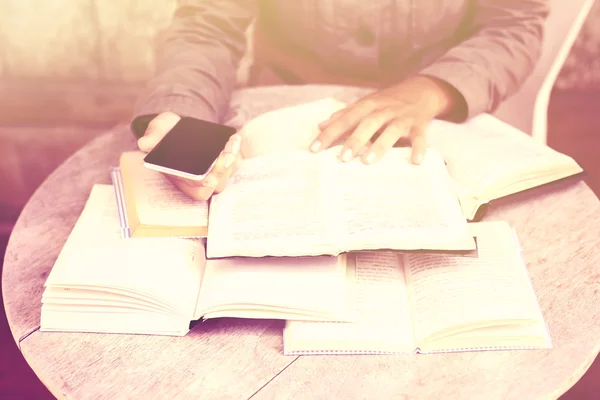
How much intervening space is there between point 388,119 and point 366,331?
392 millimetres

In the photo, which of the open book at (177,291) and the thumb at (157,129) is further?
the thumb at (157,129)

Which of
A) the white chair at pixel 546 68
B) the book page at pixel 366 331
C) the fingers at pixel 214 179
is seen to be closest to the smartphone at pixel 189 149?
the fingers at pixel 214 179

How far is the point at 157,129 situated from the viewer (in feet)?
3.15

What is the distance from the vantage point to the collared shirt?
1.10 m

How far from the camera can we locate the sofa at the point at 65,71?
1901 millimetres

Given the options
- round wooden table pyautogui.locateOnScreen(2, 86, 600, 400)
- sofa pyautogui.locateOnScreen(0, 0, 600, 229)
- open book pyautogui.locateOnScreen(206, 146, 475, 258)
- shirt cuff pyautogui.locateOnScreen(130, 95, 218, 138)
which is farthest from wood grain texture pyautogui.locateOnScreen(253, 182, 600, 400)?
sofa pyautogui.locateOnScreen(0, 0, 600, 229)

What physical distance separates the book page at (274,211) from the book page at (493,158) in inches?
8.6

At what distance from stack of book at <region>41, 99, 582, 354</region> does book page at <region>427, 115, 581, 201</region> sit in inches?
1.1

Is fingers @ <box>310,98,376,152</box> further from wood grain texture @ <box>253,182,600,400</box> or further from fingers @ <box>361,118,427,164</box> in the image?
wood grain texture @ <box>253,182,600,400</box>

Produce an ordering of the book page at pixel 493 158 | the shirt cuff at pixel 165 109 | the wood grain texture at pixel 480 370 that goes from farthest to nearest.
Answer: the shirt cuff at pixel 165 109, the book page at pixel 493 158, the wood grain texture at pixel 480 370

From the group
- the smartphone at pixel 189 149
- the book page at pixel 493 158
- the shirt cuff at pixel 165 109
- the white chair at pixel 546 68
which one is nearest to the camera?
the smartphone at pixel 189 149

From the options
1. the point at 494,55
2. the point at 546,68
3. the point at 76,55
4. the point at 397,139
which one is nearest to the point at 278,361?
the point at 397,139

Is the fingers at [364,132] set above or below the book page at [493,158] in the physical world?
above

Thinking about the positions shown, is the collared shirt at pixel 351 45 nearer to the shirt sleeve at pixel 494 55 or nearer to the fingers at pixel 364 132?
the shirt sleeve at pixel 494 55
